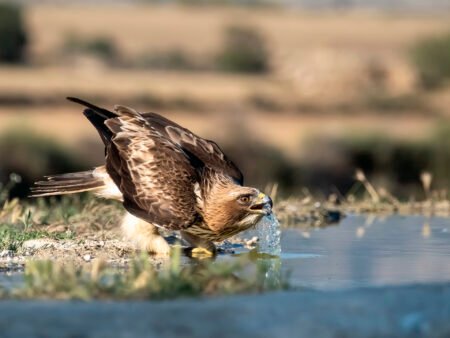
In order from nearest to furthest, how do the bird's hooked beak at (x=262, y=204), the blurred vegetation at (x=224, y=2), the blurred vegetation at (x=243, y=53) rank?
the bird's hooked beak at (x=262, y=204), the blurred vegetation at (x=243, y=53), the blurred vegetation at (x=224, y=2)

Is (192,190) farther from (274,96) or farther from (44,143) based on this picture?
(274,96)

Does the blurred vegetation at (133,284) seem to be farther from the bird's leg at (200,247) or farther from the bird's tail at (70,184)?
the bird's tail at (70,184)

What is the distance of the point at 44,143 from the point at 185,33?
62704mm

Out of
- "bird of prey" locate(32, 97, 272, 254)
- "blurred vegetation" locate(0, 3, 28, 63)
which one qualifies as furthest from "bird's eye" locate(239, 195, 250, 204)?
"blurred vegetation" locate(0, 3, 28, 63)

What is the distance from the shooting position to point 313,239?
1091cm

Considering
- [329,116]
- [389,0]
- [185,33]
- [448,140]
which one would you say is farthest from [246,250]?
[389,0]

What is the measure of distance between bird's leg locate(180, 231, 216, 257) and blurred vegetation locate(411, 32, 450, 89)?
5153 centimetres

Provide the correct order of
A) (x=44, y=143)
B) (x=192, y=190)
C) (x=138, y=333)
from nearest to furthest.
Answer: (x=138, y=333), (x=192, y=190), (x=44, y=143)

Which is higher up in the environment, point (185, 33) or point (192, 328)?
point (185, 33)

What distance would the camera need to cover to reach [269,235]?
33.8 feet

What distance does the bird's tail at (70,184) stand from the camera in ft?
35.2

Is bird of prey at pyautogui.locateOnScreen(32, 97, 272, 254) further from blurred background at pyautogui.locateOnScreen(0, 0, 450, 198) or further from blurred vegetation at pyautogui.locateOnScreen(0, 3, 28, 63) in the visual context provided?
blurred vegetation at pyautogui.locateOnScreen(0, 3, 28, 63)

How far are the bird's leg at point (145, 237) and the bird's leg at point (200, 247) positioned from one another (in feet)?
0.73

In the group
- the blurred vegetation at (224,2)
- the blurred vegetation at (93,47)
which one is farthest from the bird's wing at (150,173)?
the blurred vegetation at (224,2)
